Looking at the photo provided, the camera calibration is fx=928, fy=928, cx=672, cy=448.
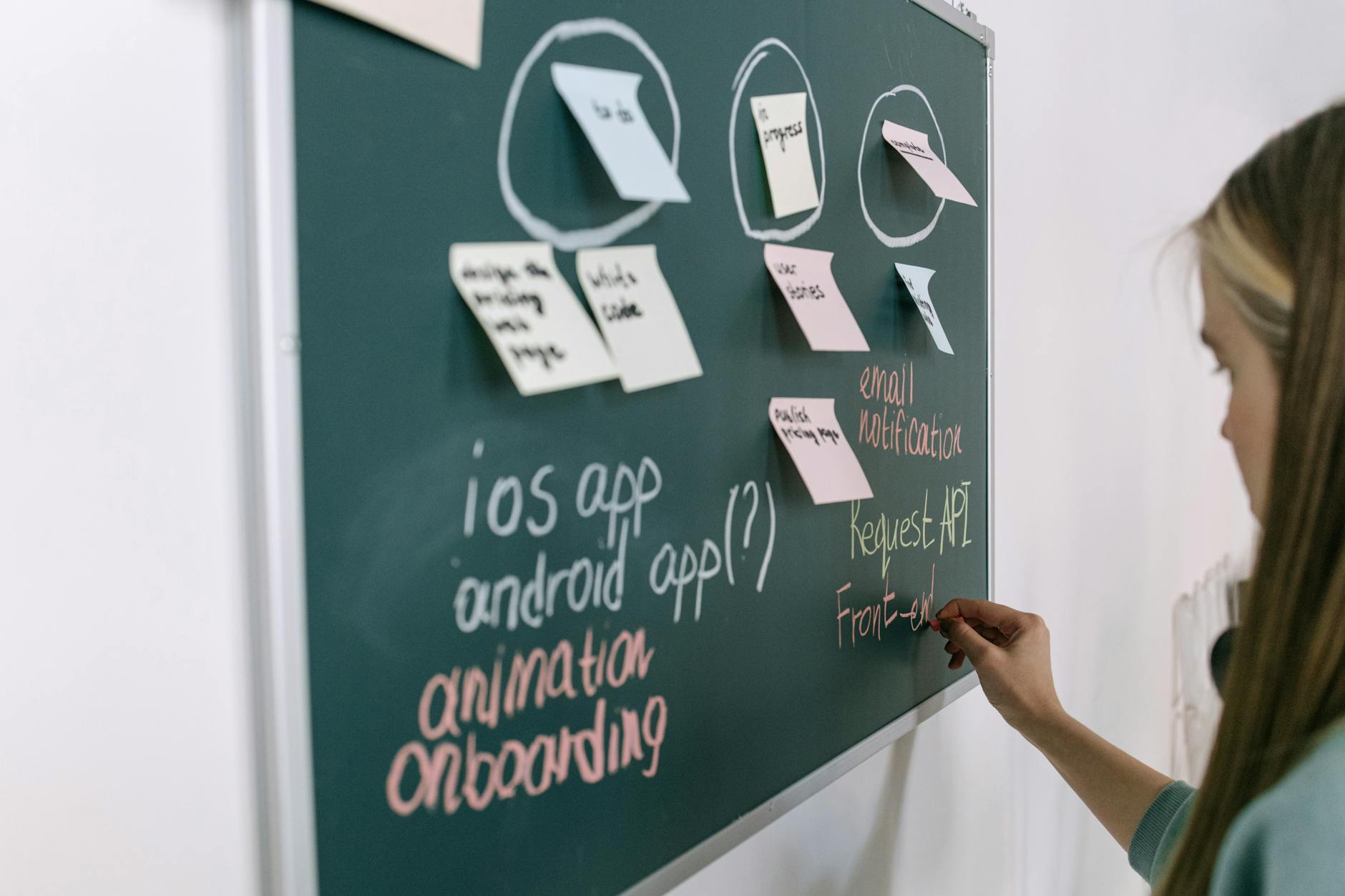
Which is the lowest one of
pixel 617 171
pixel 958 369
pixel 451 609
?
pixel 451 609

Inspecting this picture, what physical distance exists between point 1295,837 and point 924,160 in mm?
714

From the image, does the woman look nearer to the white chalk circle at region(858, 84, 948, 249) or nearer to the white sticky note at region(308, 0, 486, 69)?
the white chalk circle at region(858, 84, 948, 249)

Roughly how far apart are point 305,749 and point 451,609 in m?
0.11

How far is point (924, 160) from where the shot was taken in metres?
1.01

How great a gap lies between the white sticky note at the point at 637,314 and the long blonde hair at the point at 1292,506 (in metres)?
0.43

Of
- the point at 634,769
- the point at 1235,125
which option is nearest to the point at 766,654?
the point at 634,769

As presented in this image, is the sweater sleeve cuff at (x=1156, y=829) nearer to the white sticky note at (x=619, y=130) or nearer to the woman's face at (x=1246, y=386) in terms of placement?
the woman's face at (x=1246, y=386)

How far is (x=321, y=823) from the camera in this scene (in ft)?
1.67

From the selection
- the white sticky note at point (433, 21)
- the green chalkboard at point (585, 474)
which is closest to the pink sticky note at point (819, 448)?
the green chalkboard at point (585, 474)

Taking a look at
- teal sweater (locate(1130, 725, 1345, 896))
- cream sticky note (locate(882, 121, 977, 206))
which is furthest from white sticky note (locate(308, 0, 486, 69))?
teal sweater (locate(1130, 725, 1345, 896))

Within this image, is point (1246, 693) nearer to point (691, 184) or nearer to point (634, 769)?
point (634, 769)

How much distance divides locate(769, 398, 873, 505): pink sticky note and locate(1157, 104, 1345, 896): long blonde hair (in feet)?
1.10

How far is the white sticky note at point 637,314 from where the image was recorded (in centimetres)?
64

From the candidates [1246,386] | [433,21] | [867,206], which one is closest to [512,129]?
[433,21]
